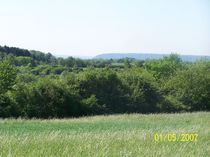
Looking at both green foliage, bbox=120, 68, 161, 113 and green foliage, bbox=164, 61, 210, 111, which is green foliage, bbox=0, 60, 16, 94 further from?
green foliage, bbox=164, 61, 210, 111

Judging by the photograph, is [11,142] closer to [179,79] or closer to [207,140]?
[207,140]

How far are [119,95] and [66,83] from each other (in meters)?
6.12

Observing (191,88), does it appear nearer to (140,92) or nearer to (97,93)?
(140,92)

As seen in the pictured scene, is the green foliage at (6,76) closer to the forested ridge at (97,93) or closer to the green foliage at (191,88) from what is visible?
the forested ridge at (97,93)

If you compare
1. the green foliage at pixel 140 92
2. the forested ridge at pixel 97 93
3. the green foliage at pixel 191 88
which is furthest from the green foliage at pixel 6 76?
the green foliage at pixel 191 88

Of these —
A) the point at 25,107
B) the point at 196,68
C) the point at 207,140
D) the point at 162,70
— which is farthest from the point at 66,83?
the point at 162,70

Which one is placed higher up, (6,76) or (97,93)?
(6,76)
